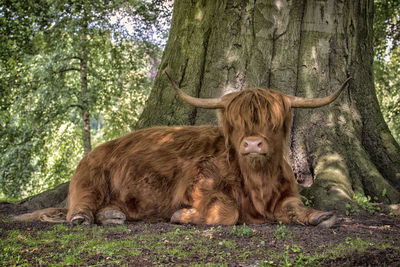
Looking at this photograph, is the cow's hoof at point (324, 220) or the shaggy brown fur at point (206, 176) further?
the shaggy brown fur at point (206, 176)

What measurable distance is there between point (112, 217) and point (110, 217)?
22mm

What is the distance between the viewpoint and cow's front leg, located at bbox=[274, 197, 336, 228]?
3.99m

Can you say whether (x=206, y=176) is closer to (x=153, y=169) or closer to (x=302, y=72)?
(x=153, y=169)

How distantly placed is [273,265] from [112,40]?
1062cm

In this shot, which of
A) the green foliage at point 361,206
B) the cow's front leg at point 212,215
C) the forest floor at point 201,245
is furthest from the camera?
the green foliage at point 361,206

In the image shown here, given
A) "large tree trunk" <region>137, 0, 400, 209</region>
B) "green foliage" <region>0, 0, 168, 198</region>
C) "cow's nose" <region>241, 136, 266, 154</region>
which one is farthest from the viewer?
"green foliage" <region>0, 0, 168, 198</region>

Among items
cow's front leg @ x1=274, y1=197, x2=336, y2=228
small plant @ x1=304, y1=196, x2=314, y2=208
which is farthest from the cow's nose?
small plant @ x1=304, y1=196, x2=314, y2=208

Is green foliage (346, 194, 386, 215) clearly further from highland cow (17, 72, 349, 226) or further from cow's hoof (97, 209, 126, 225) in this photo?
cow's hoof (97, 209, 126, 225)

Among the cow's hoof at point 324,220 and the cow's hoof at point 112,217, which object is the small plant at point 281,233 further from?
the cow's hoof at point 112,217

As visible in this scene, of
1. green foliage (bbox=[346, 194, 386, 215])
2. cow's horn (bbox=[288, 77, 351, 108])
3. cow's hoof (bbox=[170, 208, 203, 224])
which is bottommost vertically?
cow's hoof (bbox=[170, 208, 203, 224])

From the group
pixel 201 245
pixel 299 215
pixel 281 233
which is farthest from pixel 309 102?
pixel 201 245

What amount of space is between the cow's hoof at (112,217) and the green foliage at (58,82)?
319 centimetres

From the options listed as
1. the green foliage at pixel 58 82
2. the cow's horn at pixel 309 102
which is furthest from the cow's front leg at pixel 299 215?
the green foliage at pixel 58 82

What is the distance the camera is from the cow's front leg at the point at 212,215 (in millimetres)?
4156
